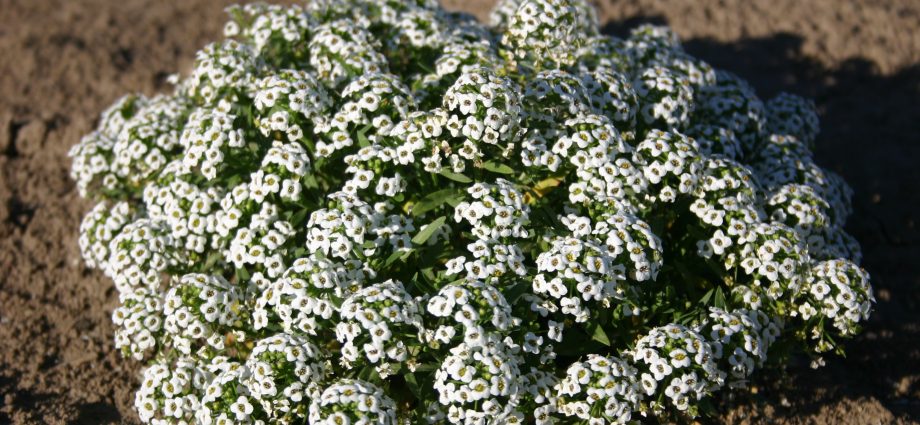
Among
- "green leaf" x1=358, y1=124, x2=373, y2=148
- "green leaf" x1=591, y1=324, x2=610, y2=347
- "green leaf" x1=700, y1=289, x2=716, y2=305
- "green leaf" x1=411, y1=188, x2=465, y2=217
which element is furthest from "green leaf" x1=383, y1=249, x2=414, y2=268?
"green leaf" x1=700, y1=289, x2=716, y2=305

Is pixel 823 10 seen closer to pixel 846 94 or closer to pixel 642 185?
pixel 846 94

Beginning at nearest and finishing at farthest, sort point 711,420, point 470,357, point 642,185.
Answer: point 470,357 < point 642,185 < point 711,420

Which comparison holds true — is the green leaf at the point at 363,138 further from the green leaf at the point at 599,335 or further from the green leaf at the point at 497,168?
the green leaf at the point at 599,335

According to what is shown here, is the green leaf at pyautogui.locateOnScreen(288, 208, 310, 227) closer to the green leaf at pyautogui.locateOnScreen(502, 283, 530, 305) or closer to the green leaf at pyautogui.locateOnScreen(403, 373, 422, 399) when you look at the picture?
the green leaf at pyautogui.locateOnScreen(403, 373, 422, 399)

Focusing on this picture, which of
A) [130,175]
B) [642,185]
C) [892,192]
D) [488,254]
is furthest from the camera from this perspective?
[892,192]

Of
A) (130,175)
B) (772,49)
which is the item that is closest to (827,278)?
(130,175)

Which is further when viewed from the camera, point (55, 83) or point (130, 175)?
point (55, 83)

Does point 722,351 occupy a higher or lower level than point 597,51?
lower
